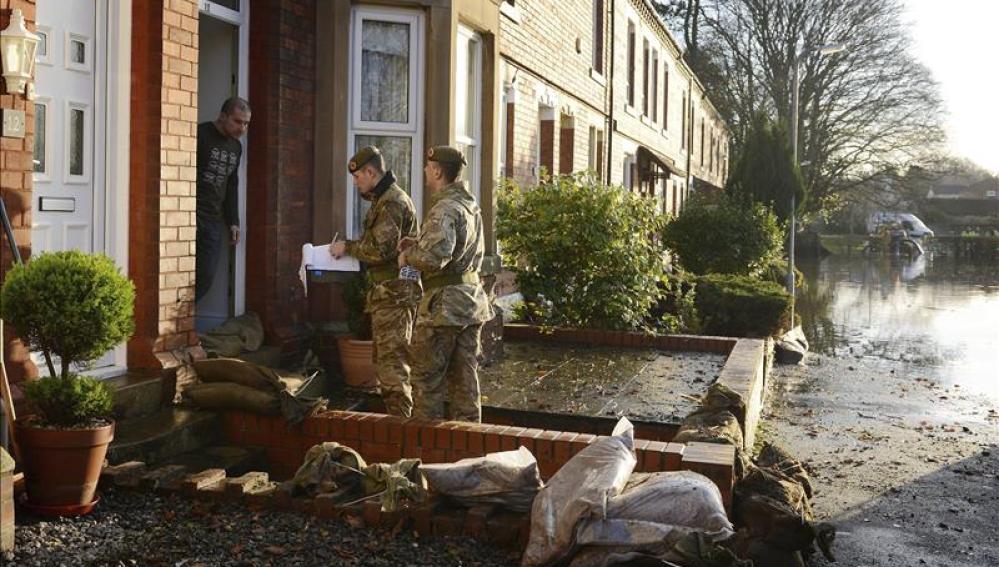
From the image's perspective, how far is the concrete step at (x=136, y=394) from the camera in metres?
6.02

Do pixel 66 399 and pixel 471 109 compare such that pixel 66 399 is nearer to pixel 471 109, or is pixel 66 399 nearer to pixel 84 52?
pixel 84 52

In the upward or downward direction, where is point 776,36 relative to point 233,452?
upward

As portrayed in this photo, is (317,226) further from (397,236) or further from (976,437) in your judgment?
(976,437)

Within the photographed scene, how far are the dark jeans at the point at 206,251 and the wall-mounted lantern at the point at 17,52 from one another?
94.3 inches

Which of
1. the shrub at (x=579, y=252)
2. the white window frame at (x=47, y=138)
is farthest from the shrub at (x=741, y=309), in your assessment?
the white window frame at (x=47, y=138)

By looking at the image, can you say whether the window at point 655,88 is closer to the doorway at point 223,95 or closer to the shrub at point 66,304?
the doorway at point 223,95

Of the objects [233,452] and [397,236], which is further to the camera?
[397,236]

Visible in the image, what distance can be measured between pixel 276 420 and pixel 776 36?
140 feet

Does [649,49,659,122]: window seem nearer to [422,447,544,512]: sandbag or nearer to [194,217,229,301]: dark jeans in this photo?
[194,217,229,301]: dark jeans

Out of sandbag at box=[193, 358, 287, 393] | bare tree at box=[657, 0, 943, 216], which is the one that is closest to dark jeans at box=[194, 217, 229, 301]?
sandbag at box=[193, 358, 287, 393]

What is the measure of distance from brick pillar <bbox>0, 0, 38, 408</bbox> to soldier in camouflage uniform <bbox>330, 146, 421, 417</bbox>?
7.33 feet

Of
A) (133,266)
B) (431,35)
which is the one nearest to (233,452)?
(133,266)

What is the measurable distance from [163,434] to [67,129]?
6.27 feet

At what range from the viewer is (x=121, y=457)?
5.60m
